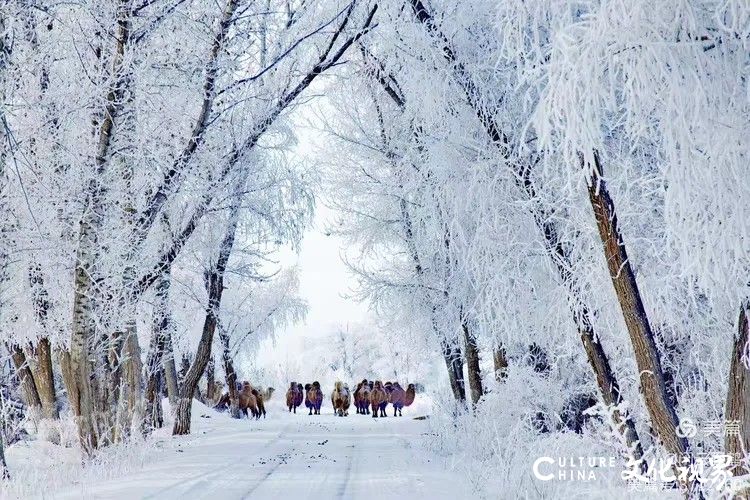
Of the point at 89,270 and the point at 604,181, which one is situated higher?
the point at 89,270

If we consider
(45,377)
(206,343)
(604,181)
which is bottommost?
(45,377)

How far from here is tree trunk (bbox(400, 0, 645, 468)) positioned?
23.9ft

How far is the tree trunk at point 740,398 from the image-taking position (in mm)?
5398

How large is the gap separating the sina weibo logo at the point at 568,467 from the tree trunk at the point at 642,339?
762 millimetres

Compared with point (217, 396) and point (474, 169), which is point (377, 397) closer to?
point (217, 396)

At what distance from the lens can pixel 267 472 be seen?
921 cm

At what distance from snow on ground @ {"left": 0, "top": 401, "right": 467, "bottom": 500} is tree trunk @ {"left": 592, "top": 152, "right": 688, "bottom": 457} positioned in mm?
2184

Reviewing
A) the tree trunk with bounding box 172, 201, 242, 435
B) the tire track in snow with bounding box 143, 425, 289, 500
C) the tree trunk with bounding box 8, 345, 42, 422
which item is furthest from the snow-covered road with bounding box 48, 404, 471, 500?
the tree trunk with bounding box 8, 345, 42, 422

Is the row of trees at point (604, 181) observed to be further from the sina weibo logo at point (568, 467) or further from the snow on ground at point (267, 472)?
the snow on ground at point (267, 472)

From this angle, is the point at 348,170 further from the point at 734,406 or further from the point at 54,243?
the point at 734,406

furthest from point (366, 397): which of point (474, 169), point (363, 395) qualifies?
point (474, 169)

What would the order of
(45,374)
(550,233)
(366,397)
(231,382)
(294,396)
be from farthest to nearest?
(294,396), (366,397), (231,382), (45,374), (550,233)

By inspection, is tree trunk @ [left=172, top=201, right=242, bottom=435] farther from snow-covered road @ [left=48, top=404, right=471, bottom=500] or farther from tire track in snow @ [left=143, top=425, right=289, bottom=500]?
tire track in snow @ [left=143, top=425, right=289, bottom=500]

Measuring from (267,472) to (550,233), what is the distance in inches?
180
